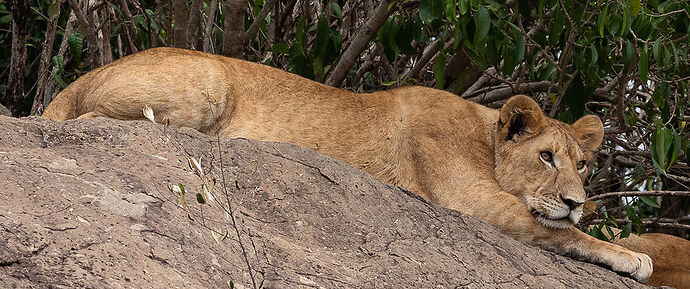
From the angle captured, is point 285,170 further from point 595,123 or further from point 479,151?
point 595,123

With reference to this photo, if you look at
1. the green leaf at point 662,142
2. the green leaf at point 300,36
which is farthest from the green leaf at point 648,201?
the green leaf at point 300,36

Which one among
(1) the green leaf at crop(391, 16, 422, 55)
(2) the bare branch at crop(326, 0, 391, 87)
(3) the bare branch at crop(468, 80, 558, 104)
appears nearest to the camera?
(1) the green leaf at crop(391, 16, 422, 55)

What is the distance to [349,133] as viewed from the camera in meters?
5.76

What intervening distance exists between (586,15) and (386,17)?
158 cm

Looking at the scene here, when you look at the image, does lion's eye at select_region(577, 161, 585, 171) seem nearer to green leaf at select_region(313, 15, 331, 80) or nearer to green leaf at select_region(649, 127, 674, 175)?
green leaf at select_region(649, 127, 674, 175)

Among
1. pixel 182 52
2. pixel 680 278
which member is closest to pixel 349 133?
pixel 182 52

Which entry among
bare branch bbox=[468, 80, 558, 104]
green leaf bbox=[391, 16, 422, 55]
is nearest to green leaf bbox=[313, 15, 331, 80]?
green leaf bbox=[391, 16, 422, 55]

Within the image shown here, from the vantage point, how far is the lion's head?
5313mm

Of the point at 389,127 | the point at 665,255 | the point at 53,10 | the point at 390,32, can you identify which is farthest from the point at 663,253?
the point at 53,10

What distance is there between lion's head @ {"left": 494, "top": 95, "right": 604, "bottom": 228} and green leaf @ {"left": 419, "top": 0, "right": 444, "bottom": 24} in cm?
74

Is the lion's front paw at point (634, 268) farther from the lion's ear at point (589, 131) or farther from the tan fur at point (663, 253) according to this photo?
the lion's ear at point (589, 131)

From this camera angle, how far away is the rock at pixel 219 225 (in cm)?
312

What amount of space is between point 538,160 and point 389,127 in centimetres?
94

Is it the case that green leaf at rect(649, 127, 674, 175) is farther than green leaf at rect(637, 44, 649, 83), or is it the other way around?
green leaf at rect(649, 127, 674, 175)
